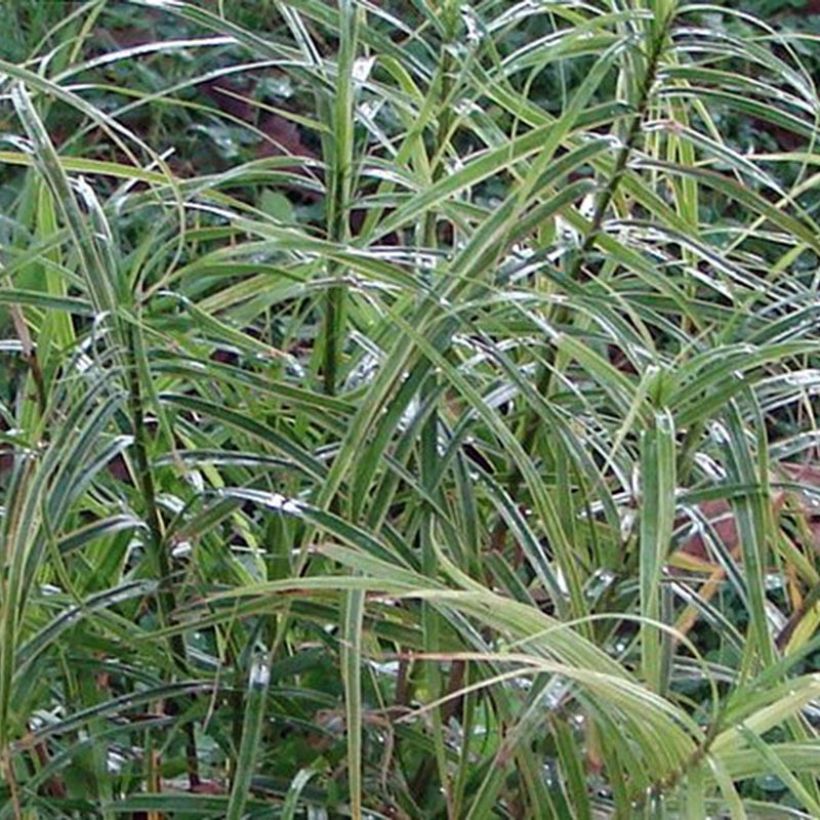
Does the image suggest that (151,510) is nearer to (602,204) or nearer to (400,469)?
(400,469)

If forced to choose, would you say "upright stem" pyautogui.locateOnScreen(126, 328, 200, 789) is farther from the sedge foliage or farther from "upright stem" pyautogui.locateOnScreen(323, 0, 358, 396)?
"upright stem" pyautogui.locateOnScreen(323, 0, 358, 396)

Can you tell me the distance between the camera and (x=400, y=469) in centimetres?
106

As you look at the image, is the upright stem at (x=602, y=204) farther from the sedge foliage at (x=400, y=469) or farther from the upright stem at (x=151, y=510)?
the upright stem at (x=151, y=510)

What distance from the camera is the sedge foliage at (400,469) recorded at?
1.00m

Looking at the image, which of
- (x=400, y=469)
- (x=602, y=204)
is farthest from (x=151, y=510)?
(x=602, y=204)

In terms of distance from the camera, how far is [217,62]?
3.06 metres

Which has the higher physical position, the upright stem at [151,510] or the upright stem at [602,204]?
the upright stem at [602,204]

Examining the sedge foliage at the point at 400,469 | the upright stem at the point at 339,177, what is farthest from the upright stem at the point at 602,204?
the upright stem at the point at 339,177

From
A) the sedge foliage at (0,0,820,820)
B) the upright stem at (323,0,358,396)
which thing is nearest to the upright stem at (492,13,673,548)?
the sedge foliage at (0,0,820,820)

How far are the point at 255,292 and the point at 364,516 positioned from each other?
0.61 feet

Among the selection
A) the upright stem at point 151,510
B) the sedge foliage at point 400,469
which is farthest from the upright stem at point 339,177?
the upright stem at point 151,510

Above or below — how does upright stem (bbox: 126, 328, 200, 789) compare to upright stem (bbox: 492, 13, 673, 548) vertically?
below

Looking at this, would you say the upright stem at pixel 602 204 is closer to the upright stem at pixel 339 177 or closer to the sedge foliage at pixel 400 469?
the sedge foliage at pixel 400 469

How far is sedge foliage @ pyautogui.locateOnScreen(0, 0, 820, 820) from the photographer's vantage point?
1.00 metres
